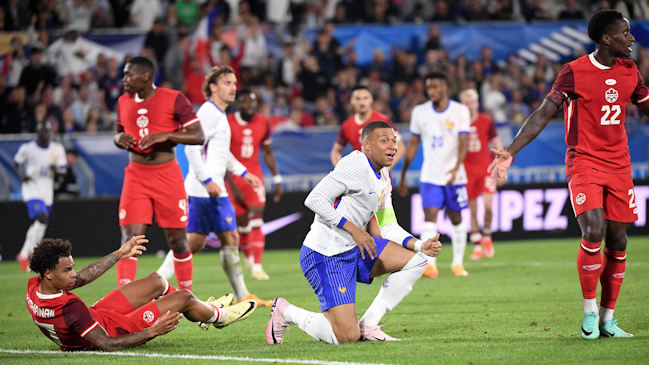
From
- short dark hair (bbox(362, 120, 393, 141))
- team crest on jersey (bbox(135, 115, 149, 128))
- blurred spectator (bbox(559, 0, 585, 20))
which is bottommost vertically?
team crest on jersey (bbox(135, 115, 149, 128))

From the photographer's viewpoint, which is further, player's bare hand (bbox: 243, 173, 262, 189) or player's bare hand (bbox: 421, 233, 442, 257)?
player's bare hand (bbox: 243, 173, 262, 189)

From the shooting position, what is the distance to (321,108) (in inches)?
666

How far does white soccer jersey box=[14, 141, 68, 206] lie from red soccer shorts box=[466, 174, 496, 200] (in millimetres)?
7270

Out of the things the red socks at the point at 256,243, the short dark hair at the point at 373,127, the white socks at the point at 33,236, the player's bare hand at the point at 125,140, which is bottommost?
the white socks at the point at 33,236

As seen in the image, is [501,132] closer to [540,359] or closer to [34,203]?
[34,203]

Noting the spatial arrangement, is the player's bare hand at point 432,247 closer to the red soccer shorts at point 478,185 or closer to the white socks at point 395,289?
the white socks at point 395,289

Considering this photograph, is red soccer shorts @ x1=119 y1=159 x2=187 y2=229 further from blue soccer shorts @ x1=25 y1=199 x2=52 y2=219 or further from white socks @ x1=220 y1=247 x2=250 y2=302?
blue soccer shorts @ x1=25 y1=199 x2=52 y2=219

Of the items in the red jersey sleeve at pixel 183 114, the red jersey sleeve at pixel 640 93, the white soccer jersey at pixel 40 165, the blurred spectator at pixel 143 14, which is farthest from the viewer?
the blurred spectator at pixel 143 14

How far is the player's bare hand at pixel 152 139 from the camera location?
6.74 meters

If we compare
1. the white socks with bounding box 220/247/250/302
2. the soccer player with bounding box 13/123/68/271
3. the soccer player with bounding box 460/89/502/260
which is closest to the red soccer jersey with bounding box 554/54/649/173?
the white socks with bounding box 220/247/250/302

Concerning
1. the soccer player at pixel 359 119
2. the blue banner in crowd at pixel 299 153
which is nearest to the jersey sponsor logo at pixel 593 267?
the soccer player at pixel 359 119

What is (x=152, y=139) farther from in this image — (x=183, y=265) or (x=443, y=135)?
(x=443, y=135)

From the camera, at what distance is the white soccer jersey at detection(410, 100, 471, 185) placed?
1018 centimetres

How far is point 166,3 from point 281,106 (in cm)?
410
